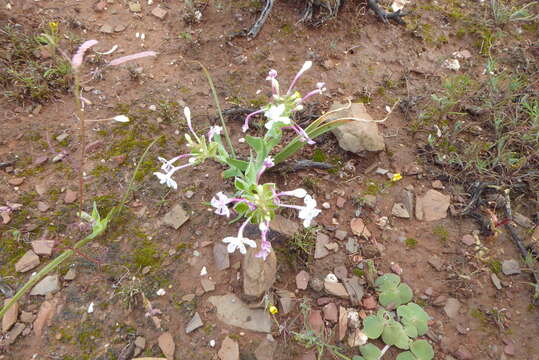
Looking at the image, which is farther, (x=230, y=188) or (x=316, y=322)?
(x=230, y=188)

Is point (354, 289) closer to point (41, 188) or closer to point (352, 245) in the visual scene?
point (352, 245)

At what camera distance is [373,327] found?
6.77ft

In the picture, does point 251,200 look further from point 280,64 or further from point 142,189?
point 280,64

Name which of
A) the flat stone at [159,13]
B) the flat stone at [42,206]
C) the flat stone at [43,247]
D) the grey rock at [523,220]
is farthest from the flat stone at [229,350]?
the flat stone at [159,13]

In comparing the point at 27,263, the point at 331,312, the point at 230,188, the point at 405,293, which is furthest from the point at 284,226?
the point at 27,263

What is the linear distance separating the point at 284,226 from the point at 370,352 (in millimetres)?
876

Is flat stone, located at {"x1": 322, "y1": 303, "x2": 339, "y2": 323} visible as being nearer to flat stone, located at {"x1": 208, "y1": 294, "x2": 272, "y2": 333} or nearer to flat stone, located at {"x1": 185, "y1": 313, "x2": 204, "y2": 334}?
flat stone, located at {"x1": 208, "y1": 294, "x2": 272, "y2": 333}

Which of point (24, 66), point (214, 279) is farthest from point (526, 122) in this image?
point (24, 66)

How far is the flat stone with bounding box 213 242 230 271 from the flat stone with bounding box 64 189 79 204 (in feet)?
3.47

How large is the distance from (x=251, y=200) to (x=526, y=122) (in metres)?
2.35

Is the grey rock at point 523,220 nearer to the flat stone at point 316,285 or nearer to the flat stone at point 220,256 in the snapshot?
the flat stone at point 316,285

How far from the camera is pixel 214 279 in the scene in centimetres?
223

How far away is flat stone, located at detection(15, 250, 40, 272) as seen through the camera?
2232 millimetres

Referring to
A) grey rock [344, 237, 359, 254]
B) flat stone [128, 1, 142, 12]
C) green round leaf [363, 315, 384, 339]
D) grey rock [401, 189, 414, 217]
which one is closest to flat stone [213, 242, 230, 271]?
grey rock [344, 237, 359, 254]
